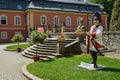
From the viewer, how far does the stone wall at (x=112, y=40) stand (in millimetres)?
14628

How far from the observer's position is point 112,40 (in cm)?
1498

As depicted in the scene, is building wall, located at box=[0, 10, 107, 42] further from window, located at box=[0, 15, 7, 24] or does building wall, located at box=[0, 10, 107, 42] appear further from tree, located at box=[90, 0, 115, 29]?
tree, located at box=[90, 0, 115, 29]

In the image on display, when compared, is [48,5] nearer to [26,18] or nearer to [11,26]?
[26,18]

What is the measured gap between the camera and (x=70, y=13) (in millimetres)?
41812

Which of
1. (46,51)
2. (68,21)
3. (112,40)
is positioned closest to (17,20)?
(68,21)

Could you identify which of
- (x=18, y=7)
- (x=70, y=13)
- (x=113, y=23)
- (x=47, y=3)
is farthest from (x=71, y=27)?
(x=113, y=23)

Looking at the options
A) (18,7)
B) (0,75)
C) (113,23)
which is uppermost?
(18,7)

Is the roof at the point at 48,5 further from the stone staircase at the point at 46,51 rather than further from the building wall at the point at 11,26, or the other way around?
the stone staircase at the point at 46,51

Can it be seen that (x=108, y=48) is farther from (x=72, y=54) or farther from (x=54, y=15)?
(x=54, y=15)

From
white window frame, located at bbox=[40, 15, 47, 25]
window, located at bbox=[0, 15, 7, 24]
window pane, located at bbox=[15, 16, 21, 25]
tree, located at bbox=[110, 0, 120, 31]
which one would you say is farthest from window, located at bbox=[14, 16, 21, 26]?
tree, located at bbox=[110, 0, 120, 31]

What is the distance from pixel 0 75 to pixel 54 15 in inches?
1226

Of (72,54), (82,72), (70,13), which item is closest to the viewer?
(82,72)

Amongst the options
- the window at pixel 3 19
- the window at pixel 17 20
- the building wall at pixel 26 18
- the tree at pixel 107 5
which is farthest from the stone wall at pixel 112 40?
the tree at pixel 107 5

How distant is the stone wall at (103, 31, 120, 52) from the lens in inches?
576
